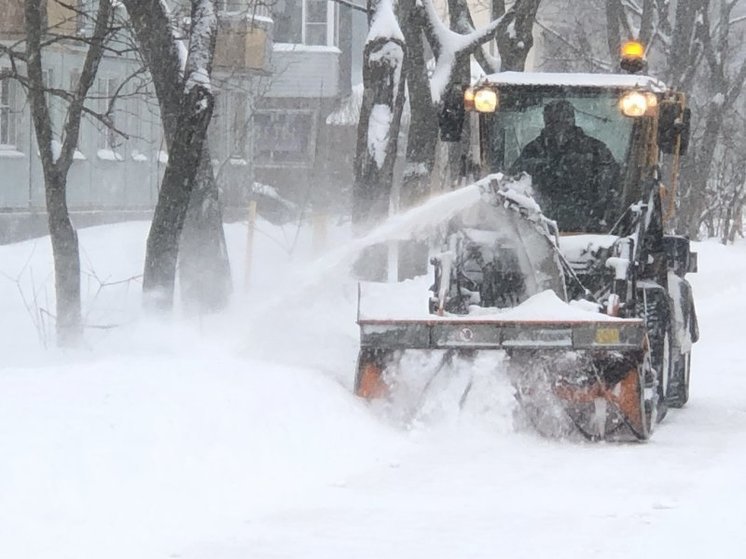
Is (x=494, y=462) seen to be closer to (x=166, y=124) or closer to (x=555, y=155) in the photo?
(x=555, y=155)

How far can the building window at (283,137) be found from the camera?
39531 mm

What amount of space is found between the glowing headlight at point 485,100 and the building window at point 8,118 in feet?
50.6

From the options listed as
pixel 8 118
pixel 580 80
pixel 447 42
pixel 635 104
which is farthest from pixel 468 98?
pixel 8 118

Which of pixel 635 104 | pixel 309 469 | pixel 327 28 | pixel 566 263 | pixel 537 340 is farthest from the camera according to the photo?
pixel 327 28

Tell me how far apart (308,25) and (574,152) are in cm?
2891

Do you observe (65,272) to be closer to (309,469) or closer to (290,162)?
(309,469)

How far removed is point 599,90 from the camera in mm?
11047

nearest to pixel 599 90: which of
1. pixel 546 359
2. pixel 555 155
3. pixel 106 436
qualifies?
pixel 555 155

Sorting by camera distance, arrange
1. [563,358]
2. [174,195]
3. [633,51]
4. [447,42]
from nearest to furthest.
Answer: [563,358], [633,51], [174,195], [447,42]

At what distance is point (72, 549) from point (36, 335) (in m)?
11.1

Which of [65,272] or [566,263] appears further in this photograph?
[65,272]

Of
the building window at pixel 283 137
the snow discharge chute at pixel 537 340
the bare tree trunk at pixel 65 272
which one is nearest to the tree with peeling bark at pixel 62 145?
the bare tree trunk at pixel 65 272

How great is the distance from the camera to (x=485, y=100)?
11102 millimetres

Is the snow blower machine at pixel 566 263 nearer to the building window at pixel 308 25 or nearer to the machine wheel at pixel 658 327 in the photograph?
the machine wheel at pixel 658 327
